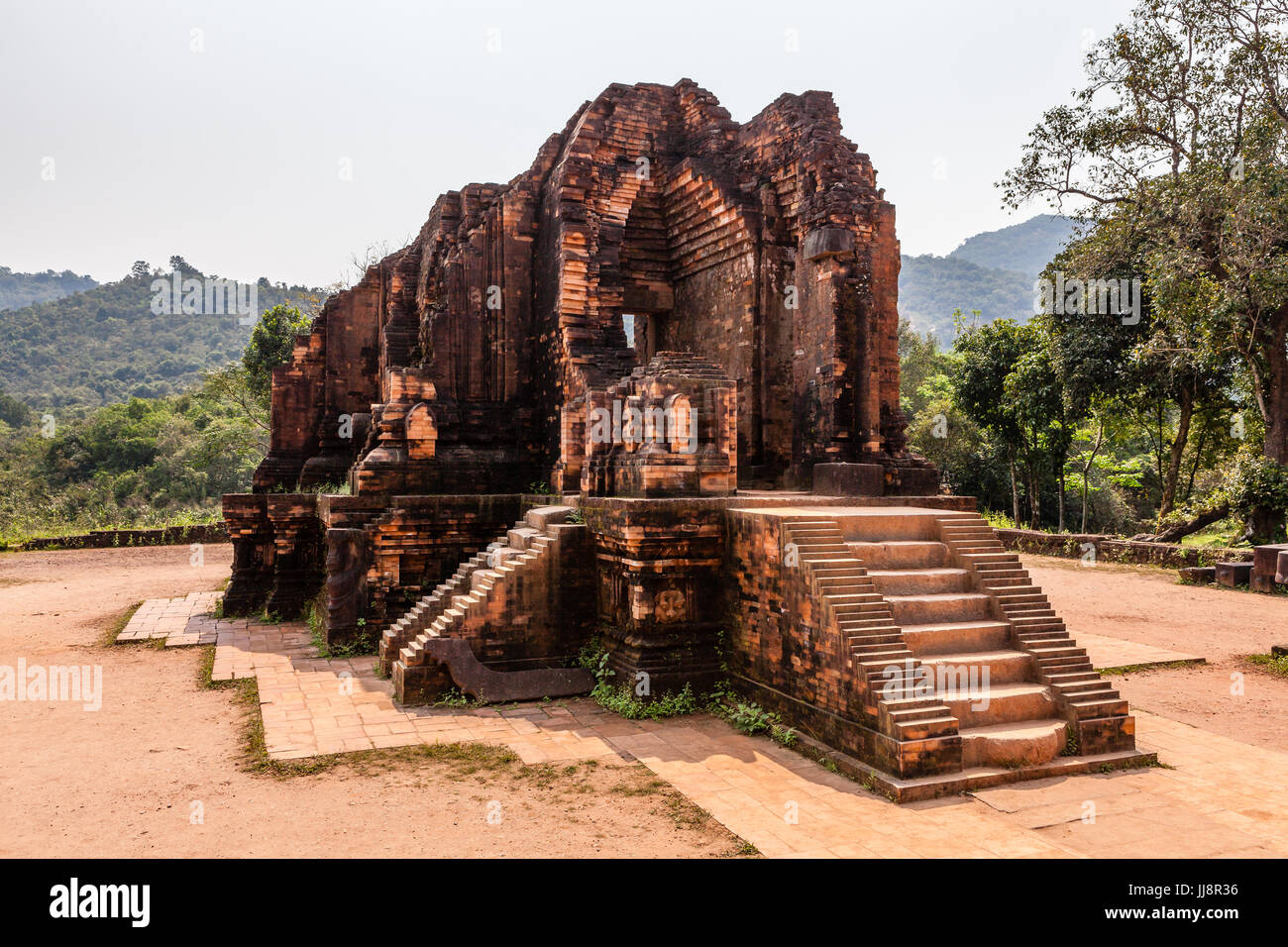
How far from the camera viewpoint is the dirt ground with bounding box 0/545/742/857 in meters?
4.46

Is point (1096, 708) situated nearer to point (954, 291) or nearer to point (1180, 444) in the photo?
point (1180, 444)

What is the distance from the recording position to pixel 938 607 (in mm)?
6316

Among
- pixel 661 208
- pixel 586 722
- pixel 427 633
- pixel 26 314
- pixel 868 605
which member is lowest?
pixel 586 722

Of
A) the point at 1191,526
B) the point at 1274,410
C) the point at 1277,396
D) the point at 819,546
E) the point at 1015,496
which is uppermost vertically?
the point at 1277,396

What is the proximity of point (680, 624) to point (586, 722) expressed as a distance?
1.15 metres

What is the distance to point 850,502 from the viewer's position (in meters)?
8.17

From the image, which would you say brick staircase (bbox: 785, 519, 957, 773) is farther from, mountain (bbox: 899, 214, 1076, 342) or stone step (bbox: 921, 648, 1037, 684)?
mountain (bbox: 899, 214, 1076, 342)

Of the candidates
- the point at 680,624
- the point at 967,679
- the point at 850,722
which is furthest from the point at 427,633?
the point at 967,679

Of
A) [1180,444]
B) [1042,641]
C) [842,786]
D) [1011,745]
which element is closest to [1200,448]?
[1180,444]

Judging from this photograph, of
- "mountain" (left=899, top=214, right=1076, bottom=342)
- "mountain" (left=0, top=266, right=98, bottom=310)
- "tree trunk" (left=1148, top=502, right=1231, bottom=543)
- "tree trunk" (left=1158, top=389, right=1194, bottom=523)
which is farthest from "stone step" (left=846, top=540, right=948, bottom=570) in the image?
"mountain" (left=899, top=214, right=1076, bottom=342)

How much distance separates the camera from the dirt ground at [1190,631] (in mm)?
7297

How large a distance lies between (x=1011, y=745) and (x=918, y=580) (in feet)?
4.97

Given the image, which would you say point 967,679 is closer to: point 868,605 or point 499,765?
point 868,605

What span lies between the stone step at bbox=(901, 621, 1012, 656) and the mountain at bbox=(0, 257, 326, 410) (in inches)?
2527
